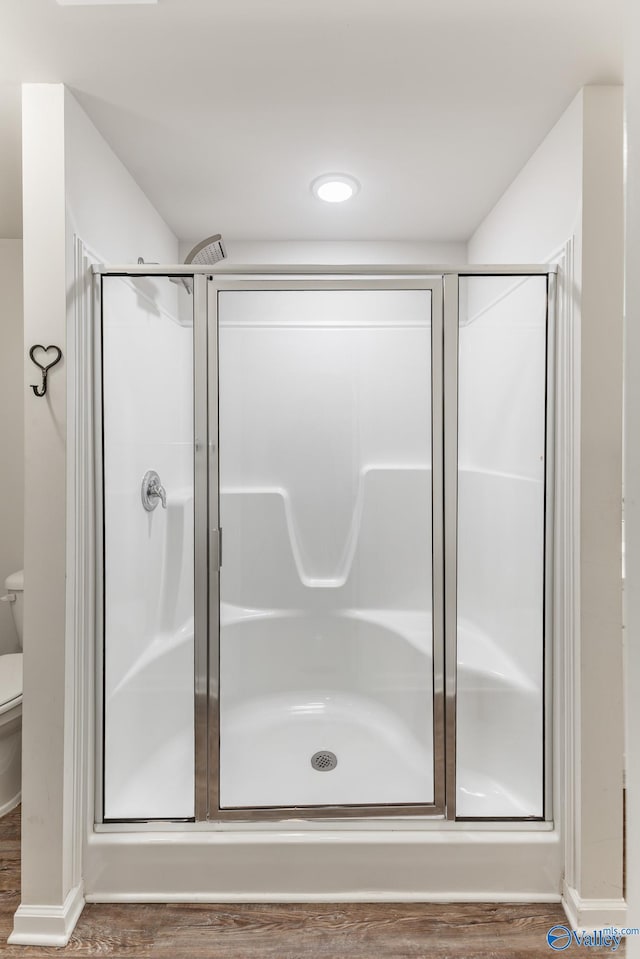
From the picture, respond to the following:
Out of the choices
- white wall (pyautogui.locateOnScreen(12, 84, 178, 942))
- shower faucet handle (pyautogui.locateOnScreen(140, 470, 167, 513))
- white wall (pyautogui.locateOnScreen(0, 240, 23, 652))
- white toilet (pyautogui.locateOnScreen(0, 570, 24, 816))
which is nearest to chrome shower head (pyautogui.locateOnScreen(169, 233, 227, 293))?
white wall (pyautogui.locateOnScreen(12, 84, 178, 942))

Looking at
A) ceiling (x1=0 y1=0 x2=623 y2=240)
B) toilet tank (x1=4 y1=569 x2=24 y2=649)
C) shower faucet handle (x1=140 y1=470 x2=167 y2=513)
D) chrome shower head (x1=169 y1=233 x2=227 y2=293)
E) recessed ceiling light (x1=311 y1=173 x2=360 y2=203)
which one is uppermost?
recessed ceiling light (x1=311 y1=173 x2=360 y2=203)

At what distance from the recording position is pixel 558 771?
170cm

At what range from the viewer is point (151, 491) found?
1983 mm

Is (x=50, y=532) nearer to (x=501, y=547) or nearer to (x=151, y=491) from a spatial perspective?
(x=151, y=491)

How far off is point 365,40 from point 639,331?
136cm

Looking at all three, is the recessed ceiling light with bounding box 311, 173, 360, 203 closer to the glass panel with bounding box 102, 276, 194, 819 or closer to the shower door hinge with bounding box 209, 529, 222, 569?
the glass panel with bounding box 102, 276, 194, 819

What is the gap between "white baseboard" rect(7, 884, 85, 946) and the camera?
1526mm

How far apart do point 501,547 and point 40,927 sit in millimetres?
1753

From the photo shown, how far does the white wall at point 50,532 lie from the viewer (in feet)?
5.08

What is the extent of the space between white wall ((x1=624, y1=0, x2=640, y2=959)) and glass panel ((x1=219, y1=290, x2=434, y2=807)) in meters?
1.28

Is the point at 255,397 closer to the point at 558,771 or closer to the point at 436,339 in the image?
the point at 436,339

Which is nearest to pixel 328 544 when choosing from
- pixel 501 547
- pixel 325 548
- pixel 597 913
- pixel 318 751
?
pixel 325 548

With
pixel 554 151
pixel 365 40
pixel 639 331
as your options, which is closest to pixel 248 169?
pixel 365 40

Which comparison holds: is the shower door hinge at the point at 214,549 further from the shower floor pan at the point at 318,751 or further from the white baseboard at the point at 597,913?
the white baseboard at the point at 597,913
